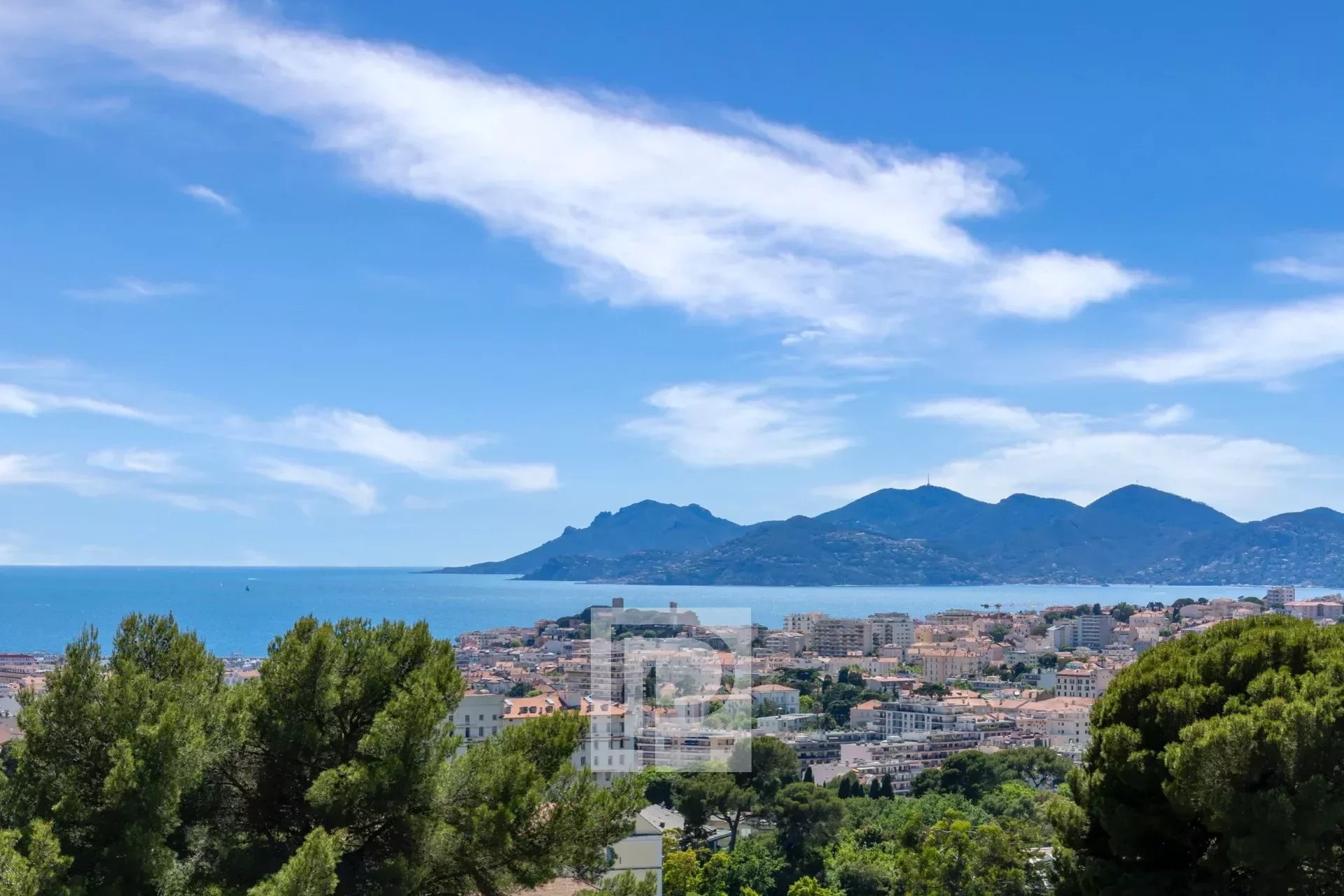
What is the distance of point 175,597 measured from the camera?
402 ft

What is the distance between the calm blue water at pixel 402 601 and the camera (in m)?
85.2

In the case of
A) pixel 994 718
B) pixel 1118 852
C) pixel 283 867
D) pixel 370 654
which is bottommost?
pixel 994 718

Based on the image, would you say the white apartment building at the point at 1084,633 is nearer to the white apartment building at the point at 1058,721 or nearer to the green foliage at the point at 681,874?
the white apartment building at the point at 1058,721

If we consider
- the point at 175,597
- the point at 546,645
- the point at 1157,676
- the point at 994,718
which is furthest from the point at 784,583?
the point at 1157,676

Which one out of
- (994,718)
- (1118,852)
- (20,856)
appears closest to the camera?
(20,856)

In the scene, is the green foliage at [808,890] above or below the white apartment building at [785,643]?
above

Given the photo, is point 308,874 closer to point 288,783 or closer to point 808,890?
point 288,783

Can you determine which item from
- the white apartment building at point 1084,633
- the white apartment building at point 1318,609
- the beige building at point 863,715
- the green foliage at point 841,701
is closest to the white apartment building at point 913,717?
the beige building at point 863,715

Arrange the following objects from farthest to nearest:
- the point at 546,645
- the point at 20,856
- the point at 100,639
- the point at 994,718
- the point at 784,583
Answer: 1. the point at 784,583
2. the point at 546,645
3. the point at 994,718
4. the point at 100,639
5. the point at 20,856

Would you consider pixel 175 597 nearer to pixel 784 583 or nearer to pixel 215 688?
pixel 784 583

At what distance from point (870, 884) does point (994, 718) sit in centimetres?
3367

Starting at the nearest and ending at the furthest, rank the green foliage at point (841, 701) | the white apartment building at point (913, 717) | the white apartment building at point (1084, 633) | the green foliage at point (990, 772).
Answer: the green foliage at point (990, 772) → the white apartment building at point (913, 717) → the green foliage at point (841, 701) → the white apartment building at point (1084, 633)

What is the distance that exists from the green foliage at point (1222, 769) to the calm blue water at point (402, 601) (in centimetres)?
6125

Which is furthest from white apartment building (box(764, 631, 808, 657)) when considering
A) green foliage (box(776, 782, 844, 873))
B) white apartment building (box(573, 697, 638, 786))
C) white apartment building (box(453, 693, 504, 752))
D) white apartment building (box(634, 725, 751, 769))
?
green foliage (box(776, 782, 844, 873))
